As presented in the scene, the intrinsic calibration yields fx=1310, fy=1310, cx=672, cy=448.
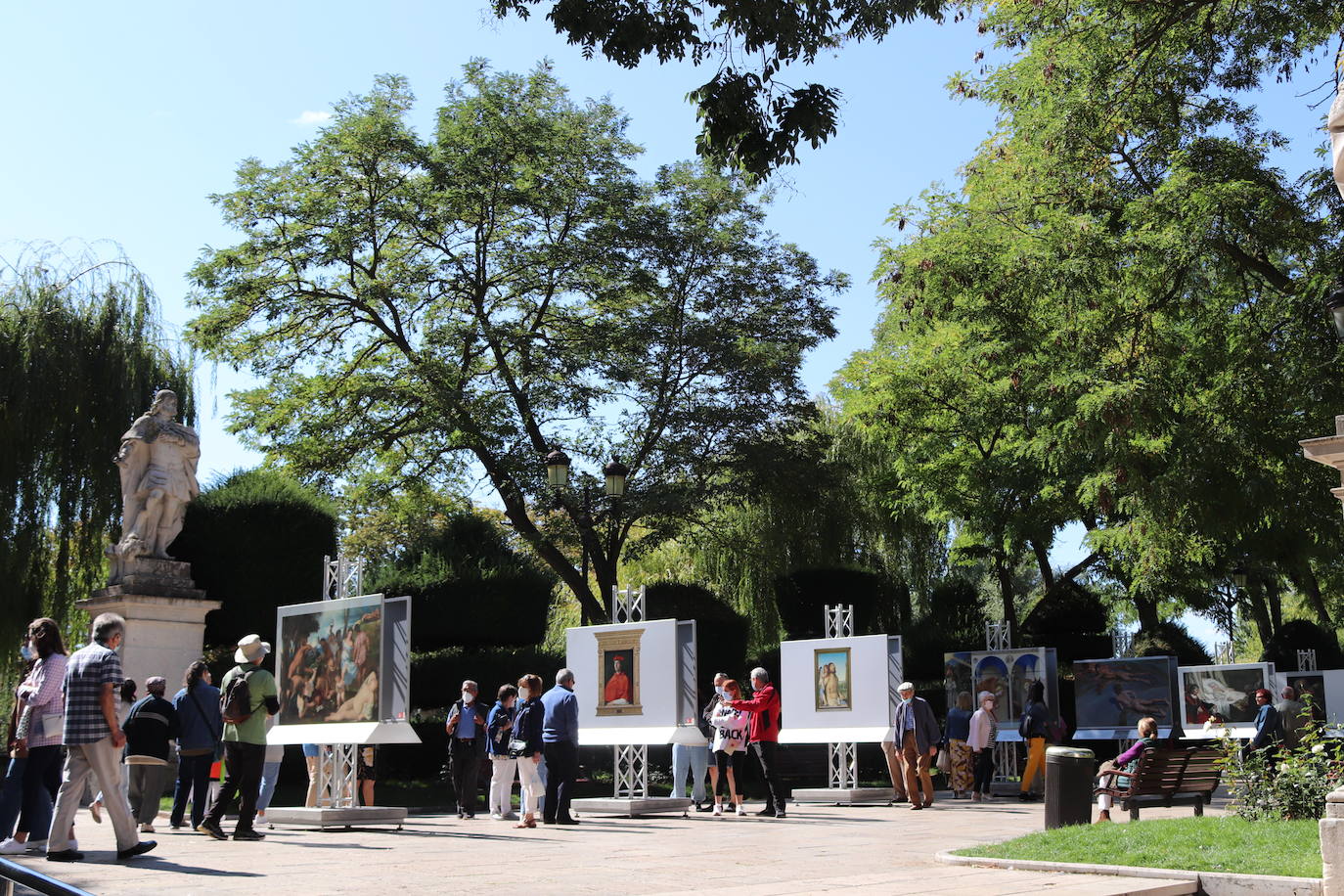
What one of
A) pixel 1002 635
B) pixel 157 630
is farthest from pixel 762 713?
pixel 1002 635

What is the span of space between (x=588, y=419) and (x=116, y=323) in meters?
10.2

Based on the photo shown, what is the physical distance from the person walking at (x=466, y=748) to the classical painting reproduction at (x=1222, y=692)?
15.8 m

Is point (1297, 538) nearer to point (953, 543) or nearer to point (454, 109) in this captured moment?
point (953, 543)

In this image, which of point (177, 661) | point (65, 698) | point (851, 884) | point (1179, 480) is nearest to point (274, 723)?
point (177, 661)

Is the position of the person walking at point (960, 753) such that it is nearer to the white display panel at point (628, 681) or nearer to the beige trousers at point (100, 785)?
the white display panel at point (628, 681)

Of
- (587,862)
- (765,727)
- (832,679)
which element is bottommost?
(587,862)

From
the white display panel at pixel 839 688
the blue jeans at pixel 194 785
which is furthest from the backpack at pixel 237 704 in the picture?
the white display panel at pixel 839 688

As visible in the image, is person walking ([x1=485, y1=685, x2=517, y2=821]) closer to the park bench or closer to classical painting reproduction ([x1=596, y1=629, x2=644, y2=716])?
classical painting reproduction ([x1=596, y1=629, x2=644, y2=716])

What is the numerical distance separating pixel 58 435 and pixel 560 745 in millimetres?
13211

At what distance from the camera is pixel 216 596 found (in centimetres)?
2256

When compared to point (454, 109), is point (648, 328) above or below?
below

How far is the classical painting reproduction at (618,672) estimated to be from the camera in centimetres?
1748

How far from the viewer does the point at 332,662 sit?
15445mm

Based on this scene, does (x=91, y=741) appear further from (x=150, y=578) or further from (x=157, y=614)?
(x=150, y=578)
